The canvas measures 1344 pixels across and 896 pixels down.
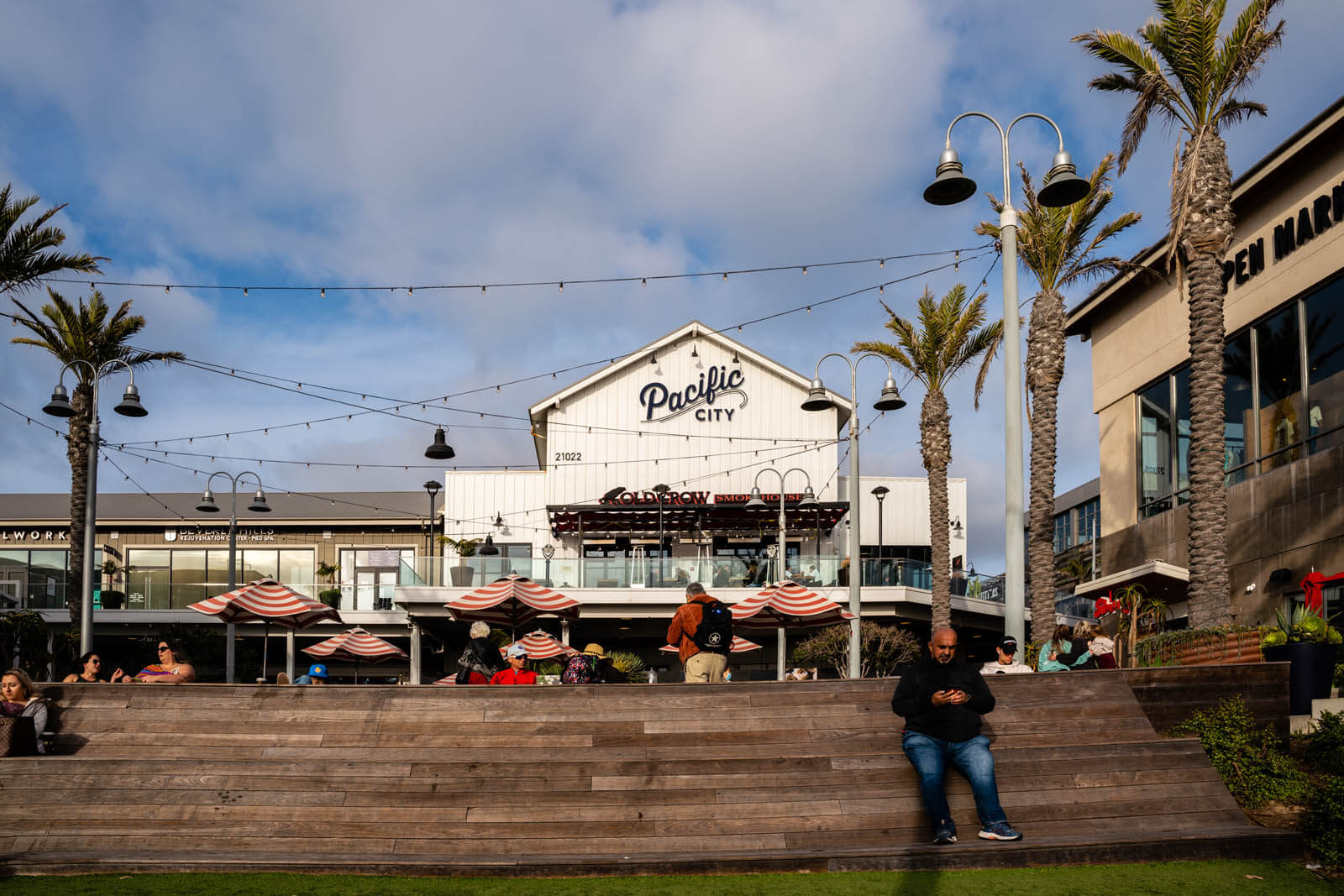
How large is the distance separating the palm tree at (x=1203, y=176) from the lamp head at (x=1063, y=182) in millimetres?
6327

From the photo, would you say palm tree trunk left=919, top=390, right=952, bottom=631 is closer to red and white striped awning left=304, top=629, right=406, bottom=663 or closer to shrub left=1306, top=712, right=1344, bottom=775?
red and white striped awning left=304, top=629, right=406, bottom=663

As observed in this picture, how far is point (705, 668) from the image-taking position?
38.7 feet

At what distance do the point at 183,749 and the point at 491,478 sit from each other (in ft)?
102

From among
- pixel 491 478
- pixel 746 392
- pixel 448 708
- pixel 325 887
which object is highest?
pixel 746 392

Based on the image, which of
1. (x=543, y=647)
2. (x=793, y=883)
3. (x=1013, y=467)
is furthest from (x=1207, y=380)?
(x=793, y=883)

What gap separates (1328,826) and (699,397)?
33623mm

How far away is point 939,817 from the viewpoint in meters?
7.92

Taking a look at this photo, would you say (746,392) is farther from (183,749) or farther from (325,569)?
(183,749)

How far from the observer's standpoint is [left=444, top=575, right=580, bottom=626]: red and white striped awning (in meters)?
22.3

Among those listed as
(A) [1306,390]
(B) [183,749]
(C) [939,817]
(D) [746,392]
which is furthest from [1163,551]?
(B) [183,749]

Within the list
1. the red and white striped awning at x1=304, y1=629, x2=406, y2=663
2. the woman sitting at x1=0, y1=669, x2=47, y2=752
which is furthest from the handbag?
the red and white striped awning at x1=304, y1=629, x2=406, y2=663

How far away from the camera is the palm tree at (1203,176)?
1717 centimetres

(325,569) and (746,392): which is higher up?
(746,392)

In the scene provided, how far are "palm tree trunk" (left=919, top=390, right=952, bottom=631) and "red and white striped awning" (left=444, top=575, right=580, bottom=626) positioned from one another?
40.3 ft
